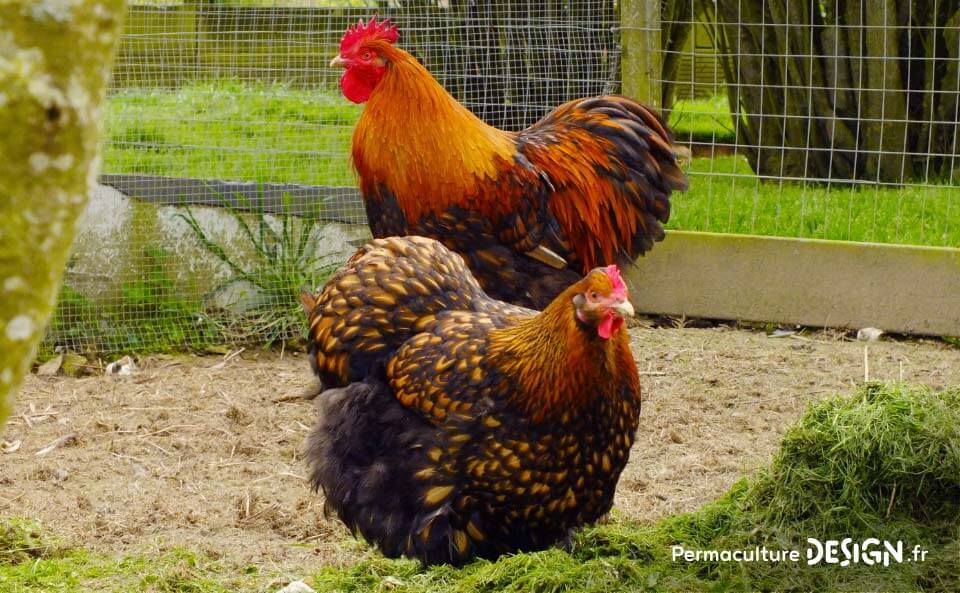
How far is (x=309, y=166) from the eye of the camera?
6.99 m

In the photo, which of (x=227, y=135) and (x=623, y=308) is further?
(x=227, y=135)

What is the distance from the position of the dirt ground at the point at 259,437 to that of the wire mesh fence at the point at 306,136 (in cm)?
57

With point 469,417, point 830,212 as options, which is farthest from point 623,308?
point 830,212

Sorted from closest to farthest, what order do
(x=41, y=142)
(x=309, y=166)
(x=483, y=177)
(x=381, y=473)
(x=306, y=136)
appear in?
1. (x=41, y=142)
2. (x=381, y=473)
3. (x=483, y=177)
4. (x=309, y=166)
5. (x=306, y=136)

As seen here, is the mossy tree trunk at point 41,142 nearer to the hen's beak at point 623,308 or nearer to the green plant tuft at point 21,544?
the hen's beak at point 623,308

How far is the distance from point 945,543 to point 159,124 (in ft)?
18.1

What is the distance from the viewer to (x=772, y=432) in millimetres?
4863

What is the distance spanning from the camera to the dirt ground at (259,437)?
13.5 ft

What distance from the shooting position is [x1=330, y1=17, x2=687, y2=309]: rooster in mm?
4770

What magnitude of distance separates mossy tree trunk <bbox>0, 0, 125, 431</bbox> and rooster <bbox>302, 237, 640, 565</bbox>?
6.91ft

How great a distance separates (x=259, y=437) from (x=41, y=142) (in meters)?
4.25

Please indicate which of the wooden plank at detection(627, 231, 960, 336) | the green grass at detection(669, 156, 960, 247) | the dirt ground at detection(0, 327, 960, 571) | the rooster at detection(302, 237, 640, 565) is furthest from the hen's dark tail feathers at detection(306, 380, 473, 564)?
the green grass at detection(669, 156, 960, 247)

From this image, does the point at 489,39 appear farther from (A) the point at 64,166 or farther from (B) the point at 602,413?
(A) the point at 64,166

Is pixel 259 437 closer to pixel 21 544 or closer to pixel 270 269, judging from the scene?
pixel 21 544
